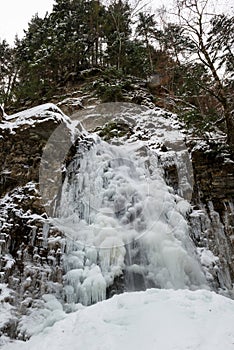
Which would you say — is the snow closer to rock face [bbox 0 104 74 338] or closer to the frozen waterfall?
rock face [bbox 0 104 74 338]

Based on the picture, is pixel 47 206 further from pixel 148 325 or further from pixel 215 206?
pixel 215 206

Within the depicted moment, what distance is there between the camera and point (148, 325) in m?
4.12

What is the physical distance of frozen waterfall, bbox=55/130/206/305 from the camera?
619cm

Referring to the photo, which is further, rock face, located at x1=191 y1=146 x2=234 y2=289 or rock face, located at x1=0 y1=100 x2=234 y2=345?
rock face, located at x1=191 y1=146 x2=234 y2=289

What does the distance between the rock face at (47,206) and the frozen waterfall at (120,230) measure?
230 millimetres

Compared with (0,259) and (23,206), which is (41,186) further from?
(0,259)

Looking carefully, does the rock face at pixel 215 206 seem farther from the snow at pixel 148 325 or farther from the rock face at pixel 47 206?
the snow at pixel 148 325

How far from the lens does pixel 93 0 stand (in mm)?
18469

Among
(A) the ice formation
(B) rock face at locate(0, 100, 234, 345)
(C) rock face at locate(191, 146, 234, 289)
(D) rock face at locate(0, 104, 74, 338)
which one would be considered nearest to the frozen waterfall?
(A) the ice formation

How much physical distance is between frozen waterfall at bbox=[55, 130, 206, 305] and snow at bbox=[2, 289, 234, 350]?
1.09m

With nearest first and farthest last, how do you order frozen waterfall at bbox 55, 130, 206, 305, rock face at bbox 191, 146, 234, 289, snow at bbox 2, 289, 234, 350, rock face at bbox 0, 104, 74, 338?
snow at bbox 2, 289, 234, 350
rock face at bbox 0, 104, 74, 338
frozen waterfall at bbox 55, 130, 206, 305
rock face at bbox 191, 146, 234, 289

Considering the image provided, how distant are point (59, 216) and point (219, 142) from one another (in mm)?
5078

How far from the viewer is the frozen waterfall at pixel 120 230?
6.19 metres

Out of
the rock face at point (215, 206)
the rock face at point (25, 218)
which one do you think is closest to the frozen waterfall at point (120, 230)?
the rock face at point (25, 218)
